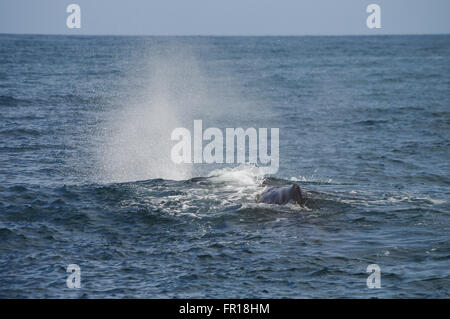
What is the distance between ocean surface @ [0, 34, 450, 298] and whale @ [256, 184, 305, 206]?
13.6 inches

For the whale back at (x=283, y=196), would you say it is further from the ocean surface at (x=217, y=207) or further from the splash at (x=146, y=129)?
the splash at (x=146, y=129)

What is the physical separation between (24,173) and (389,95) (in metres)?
43.6

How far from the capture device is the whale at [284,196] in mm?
21141

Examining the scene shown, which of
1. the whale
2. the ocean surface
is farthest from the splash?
the whale

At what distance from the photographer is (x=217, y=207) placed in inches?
832

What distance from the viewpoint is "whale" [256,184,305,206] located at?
2114cm

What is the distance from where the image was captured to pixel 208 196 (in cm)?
2244

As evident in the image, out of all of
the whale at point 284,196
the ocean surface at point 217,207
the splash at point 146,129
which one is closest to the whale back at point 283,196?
the whale at point 284,196

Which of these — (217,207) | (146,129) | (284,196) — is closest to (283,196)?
A: (284,196)

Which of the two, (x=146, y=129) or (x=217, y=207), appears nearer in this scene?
(x=217, y=207)

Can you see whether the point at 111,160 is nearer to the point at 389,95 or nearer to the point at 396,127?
the point at 396,127

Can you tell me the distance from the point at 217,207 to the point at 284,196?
7.62 feet

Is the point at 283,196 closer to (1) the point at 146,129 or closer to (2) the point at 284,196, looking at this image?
(2) the point at 284,196
